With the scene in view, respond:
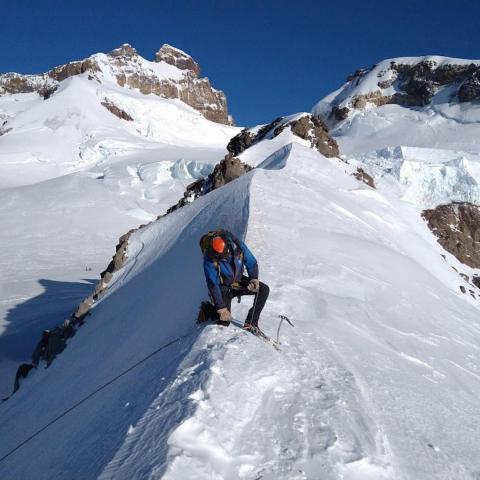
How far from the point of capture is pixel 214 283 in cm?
550

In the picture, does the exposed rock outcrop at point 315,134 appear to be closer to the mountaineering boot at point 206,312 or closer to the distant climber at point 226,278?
the distant climber at point 226,278

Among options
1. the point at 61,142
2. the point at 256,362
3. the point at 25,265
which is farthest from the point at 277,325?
the point at 61,142

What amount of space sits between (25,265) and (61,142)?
4178 cm

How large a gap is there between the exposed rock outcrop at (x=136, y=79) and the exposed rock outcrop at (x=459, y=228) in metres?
88.8

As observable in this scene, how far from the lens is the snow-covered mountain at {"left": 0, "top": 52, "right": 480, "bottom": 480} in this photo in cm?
375

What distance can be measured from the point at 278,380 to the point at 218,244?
5.50ft

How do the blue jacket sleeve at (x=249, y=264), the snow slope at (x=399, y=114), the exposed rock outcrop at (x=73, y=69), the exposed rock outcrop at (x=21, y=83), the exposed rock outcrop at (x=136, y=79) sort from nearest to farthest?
the blue jacket sleeve at (x=249, y=264), the snow slope at (x=399, y=114), the exposed rock outcrop at (x=73, y=69), the exposed rock outcrop at (x=136, y=79), the exposed rock outcrop at (x=21, y=83)

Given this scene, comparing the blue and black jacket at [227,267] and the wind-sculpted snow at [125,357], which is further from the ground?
the blue and black jacket at [227,267]

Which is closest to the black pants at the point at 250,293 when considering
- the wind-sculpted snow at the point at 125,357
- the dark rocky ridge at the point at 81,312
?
the wind-sculpted snow at the point at 125,357

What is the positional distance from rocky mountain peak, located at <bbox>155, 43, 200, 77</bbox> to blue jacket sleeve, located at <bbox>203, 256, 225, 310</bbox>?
13109 centimetres

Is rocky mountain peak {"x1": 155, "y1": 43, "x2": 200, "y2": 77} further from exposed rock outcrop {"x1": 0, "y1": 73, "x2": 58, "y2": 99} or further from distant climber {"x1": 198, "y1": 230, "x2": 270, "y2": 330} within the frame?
distant climber {"x1": 198, "y1": 230, "x2": 270, "y2": 330}

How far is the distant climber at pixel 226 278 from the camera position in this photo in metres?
5.47

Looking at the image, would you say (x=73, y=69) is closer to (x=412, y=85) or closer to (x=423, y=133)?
(x=412, y=85)

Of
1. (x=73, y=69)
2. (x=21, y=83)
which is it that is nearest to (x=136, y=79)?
(x=73, y=69)
